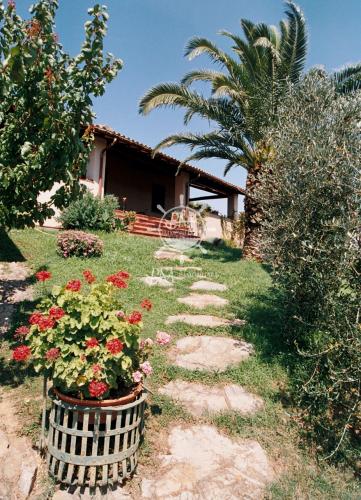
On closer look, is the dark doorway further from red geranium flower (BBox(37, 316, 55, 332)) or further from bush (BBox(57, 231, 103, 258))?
red geranium flower (BBox(37, 316, 55, 332))

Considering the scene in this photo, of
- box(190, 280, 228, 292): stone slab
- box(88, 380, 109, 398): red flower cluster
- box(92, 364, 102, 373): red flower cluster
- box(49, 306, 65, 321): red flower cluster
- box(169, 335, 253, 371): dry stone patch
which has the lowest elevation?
box(169, 335, 253, 371): dry stone patch

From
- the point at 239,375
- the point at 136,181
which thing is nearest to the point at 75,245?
the point at 239,375

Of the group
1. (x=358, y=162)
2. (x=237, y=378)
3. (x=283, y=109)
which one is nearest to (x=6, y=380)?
(x=237, y=378)

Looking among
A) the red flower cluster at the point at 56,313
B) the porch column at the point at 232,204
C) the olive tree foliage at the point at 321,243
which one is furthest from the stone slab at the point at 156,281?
the porch column at the point at 232,204

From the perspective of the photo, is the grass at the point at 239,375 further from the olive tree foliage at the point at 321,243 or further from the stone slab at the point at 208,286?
the olive tree foliage at the point at 321,243

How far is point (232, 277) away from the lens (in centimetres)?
878

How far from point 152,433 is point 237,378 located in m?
1.32

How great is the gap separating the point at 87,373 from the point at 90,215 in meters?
9.75

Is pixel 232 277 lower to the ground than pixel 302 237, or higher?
lower

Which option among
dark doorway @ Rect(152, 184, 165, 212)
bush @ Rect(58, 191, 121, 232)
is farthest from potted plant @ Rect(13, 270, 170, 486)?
dark doorway @ Rect(152, 184, 165, 212)

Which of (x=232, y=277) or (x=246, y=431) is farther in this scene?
(x=232, y=277)

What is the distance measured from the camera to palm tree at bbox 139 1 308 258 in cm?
952

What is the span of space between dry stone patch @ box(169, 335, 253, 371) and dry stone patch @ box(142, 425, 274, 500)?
104cm

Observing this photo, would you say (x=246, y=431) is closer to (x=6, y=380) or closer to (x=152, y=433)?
(x=152, y=433)
